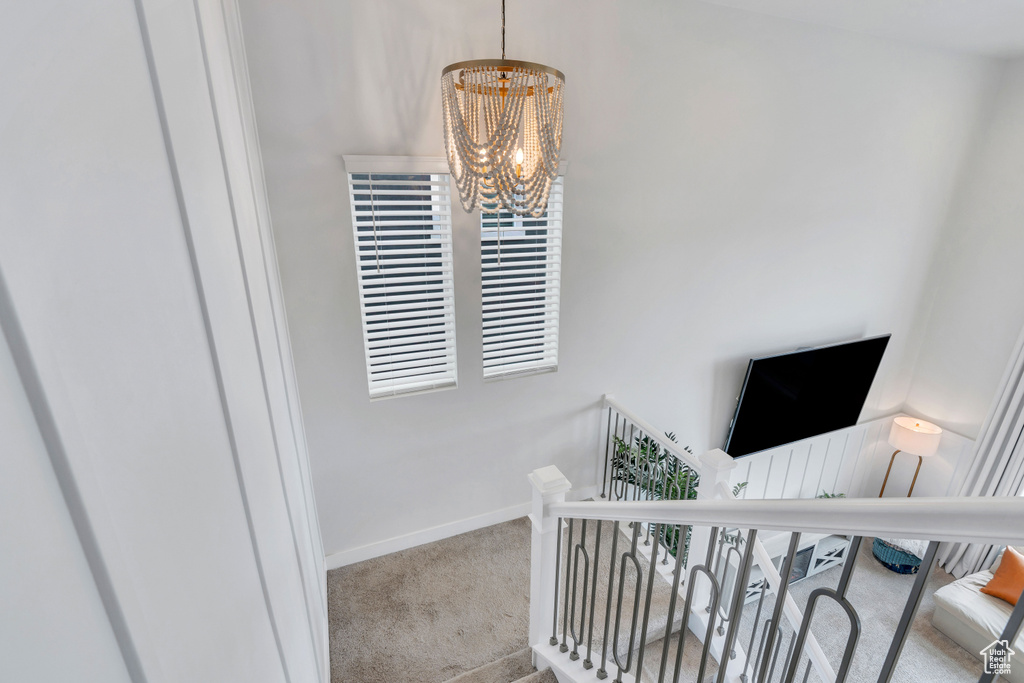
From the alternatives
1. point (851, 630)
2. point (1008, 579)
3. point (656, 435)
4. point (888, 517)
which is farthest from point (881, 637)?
point (888, 517)

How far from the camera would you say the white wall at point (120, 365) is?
24cm

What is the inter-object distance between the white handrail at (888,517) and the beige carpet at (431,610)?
1862 millimetres

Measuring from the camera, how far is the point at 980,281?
155 inches

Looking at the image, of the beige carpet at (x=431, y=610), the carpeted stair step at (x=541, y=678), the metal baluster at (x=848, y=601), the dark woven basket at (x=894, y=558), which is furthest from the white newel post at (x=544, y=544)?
the dark woven basket at (x=894, y=558)

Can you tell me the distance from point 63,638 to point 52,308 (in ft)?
0.60

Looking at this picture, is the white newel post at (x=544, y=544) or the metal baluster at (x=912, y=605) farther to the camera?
the white newel post at (x=544, y=544)

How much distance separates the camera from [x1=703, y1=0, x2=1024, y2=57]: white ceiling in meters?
2.64

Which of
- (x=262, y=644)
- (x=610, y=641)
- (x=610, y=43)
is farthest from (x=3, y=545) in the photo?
(x=610, y=43)

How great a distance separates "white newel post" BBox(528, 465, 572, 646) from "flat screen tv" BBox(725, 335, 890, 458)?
2.24 metres

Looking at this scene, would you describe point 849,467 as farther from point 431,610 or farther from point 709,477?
point 431,610

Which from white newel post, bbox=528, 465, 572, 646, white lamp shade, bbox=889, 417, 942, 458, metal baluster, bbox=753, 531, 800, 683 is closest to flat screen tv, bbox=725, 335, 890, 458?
white lamp shade, bbox=889, 417, 942, 458

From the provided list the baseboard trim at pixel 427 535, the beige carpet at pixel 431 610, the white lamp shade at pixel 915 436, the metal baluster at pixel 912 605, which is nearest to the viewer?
the metal baluster at pixel 912 605

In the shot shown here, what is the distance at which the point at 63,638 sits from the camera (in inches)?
9.9

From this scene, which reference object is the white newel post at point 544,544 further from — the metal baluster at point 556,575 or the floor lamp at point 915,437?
the floor lamp at point 915,437
